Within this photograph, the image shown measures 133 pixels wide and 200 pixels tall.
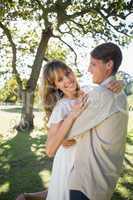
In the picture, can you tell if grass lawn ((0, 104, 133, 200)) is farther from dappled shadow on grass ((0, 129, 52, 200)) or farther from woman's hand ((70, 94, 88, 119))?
woman's hand ((70, 94, 88, 119))

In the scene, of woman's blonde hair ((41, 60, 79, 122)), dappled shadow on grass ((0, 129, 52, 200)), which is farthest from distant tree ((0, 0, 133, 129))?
woman's blonde hair ((41, 60, 79, 122))

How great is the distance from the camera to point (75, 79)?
142 inches

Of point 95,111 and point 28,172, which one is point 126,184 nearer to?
point 28,172

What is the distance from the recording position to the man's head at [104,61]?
309cm

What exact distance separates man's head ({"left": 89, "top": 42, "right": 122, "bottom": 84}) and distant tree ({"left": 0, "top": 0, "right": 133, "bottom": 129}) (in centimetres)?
1813

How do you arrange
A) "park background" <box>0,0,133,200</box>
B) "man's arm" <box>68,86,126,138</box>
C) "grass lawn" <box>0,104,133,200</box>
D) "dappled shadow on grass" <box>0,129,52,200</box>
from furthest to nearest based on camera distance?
1. "park background" <box>0,0,133,200</box>
2. "dappled shadow on grass" <box>0,129,52,200</box>
3. "grass lawn" <box>0,104,133,200</box>
4. "man's arm" <box>68,86,126,138</box>

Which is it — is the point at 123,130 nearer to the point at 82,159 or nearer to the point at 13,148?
the point at 82,159

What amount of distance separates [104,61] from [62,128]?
20.7 inches

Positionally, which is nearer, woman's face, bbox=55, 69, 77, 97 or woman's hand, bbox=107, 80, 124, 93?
woman's hand, bbox=107, 80, 124, 93

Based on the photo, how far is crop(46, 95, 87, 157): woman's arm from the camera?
3.04 m

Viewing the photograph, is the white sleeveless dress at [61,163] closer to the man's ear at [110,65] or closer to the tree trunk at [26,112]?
the man's ear at [110,65]

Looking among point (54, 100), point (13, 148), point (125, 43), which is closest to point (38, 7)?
point (125, 43)

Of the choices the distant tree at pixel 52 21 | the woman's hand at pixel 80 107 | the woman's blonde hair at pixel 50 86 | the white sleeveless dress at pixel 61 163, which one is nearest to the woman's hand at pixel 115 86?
the woman's hand at pixel 80 107

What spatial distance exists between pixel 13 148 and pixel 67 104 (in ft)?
32.0
